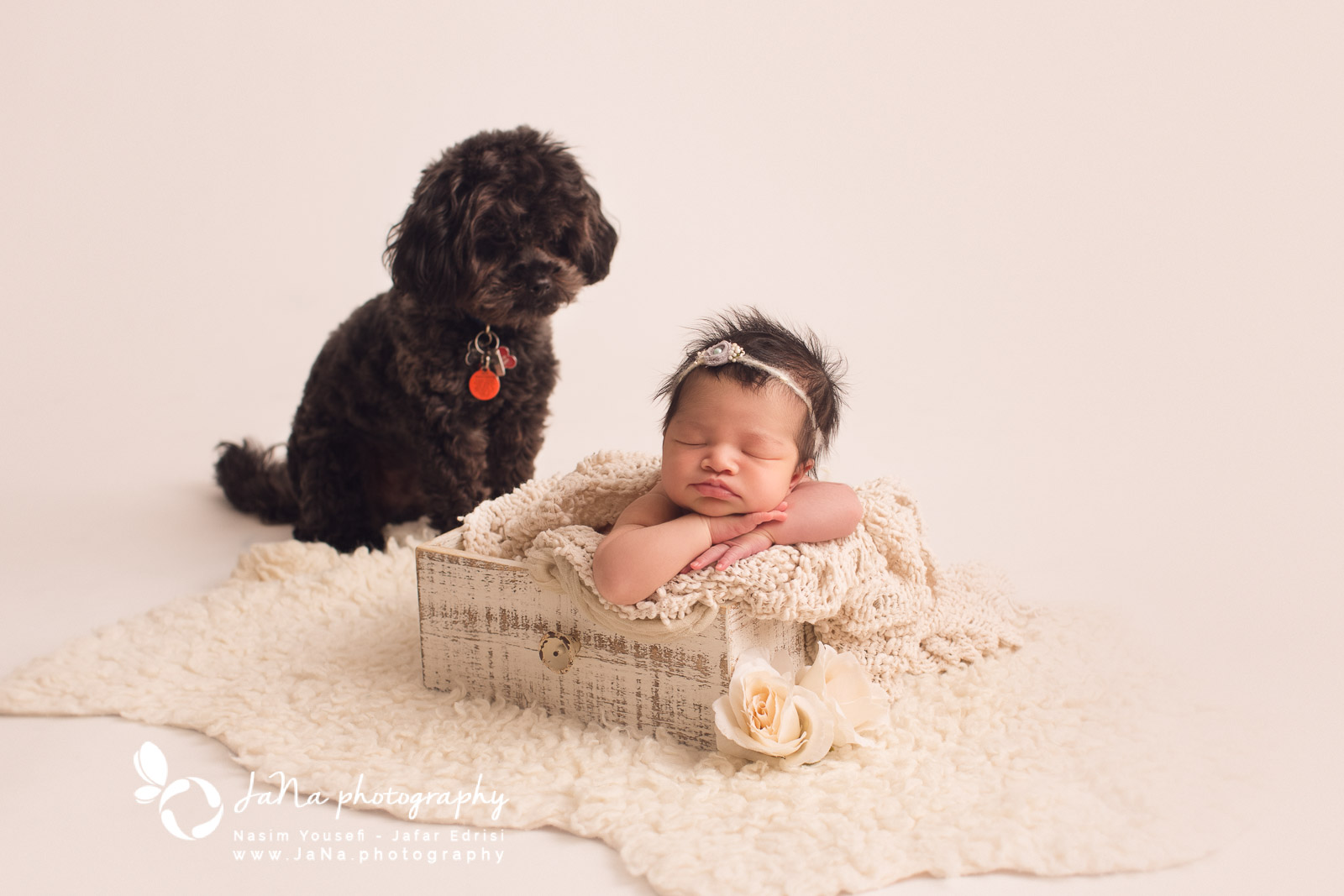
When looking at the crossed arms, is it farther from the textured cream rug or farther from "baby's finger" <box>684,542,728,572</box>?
the textured cream rug

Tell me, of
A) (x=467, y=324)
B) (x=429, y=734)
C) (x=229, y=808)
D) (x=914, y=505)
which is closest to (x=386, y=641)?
(x=429, y=734)

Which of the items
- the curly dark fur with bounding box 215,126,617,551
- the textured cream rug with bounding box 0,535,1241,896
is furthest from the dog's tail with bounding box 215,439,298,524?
the textured cream rug with bounding box 0,535,1241,896

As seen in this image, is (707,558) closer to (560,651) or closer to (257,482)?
(560,651)

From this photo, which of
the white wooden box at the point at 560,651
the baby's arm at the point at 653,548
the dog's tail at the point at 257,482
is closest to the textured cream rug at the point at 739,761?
the white wooden box at the point at 560,651

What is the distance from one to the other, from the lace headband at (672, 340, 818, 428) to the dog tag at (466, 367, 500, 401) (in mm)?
836

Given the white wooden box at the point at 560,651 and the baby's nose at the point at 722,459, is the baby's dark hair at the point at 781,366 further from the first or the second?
the white wooden box at the point at 560,651

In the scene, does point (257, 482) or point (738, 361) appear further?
point (257, 482)

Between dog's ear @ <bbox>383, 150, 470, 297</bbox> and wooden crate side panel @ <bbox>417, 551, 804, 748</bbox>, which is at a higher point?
dog's ear @ <bbox>383, 150, 470, 297</bbox>

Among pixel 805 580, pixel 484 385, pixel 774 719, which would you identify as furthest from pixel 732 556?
pixel 484 385

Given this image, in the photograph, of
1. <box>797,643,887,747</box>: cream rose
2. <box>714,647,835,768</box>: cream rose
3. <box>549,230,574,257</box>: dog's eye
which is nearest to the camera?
<box>714,647,835,768</box>: cream rose

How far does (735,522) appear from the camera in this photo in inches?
75.3

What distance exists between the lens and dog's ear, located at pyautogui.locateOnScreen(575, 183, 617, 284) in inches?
104

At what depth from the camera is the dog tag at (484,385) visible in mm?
2670

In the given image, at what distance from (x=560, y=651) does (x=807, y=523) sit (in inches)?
18.9
